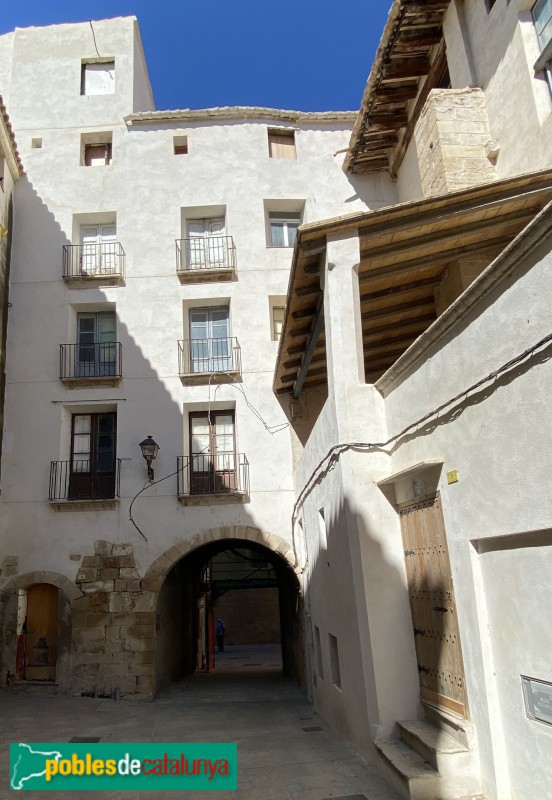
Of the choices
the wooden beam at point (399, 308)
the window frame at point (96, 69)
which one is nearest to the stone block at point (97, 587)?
the wooden beam at point (399, 308)

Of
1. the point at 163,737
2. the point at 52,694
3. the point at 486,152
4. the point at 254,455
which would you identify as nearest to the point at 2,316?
the point at 254,455

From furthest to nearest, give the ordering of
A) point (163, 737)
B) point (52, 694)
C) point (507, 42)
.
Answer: point (52, 694) < point (507, 42) < point (163, 737)

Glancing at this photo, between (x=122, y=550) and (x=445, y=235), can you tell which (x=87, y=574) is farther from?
(x=445, y=235)

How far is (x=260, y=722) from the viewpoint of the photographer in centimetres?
897

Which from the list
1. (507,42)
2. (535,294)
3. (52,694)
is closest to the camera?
(535,294)

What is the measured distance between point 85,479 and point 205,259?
17.8 ft

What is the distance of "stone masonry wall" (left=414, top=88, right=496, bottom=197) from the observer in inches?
370

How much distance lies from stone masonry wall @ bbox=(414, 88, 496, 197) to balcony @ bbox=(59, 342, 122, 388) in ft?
23.8

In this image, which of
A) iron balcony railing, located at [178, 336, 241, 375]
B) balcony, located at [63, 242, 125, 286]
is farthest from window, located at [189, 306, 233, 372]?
balcony, located at [63, 242, 125, 286]

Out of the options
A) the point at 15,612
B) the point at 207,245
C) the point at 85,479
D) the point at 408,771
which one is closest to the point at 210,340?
the point at 207,245

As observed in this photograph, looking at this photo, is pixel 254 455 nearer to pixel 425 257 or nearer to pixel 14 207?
pixel 425 257

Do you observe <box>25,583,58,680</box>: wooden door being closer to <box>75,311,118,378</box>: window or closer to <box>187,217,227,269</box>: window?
<box>75,311,118,378</box>: window

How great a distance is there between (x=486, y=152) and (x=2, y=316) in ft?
32.4

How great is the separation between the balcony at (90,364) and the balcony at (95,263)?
143cm
